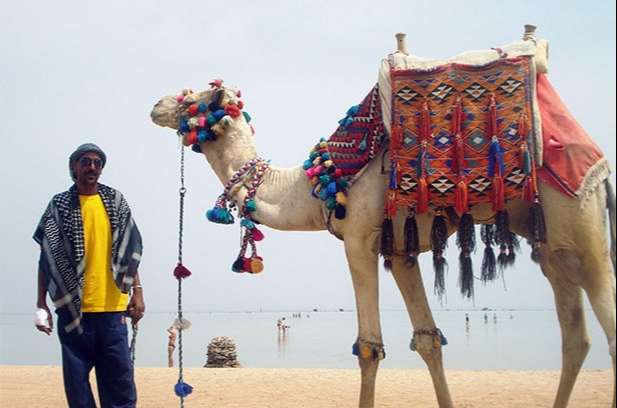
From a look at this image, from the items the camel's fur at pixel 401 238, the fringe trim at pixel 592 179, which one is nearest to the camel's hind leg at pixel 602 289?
the camel's fur at pixel 401 238

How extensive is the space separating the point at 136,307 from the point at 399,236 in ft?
6.46

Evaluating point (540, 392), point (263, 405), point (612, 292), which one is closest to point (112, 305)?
point (612, 292)

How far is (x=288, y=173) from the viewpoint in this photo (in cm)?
576

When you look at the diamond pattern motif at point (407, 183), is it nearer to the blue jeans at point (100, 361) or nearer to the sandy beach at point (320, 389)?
the blue jeans at point (100, 361)

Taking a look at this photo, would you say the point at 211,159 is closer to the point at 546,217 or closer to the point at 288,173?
the point at 288,173

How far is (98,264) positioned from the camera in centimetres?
468

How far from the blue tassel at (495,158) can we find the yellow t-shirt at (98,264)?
8.62ft

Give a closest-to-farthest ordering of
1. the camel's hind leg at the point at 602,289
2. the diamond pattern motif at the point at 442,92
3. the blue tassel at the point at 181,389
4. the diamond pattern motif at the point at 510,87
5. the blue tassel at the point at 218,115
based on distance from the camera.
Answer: the camel's hind leg at the point at 602,289 < the diamond pattern motif at the point at 510,87 < the diamond pattern motif at the point at 442,92 < the blue tassel at the point at 181,389 < the blue tassel at the point at 218,115

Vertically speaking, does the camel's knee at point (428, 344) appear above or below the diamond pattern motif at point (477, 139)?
below

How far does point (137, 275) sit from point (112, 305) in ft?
1.08

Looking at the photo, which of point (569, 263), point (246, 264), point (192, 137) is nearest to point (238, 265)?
point (246, 264)

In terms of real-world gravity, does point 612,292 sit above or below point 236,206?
below

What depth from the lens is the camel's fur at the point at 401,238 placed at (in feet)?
15.0

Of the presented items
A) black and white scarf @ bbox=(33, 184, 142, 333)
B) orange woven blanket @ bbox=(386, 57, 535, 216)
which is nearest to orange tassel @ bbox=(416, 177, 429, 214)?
orange woven blanket @ bbox=(386, 57, 535, 216)
